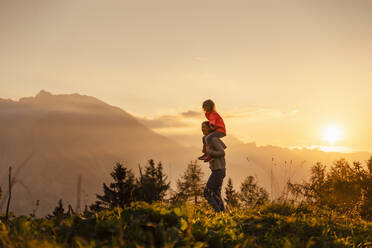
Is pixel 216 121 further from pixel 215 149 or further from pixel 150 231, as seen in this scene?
pixel 150 231

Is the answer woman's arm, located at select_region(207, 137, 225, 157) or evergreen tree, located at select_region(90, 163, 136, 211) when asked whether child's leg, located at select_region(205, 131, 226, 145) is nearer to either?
woman's arm, located at select_region(207, 137, 225, 157)

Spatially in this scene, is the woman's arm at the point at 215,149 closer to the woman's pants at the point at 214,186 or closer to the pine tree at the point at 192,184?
the woman's pants at the point at 214,186

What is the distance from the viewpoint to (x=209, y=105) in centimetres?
815

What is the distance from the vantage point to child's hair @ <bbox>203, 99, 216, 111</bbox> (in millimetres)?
8133

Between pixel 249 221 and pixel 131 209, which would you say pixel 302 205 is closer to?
pixel 249 221

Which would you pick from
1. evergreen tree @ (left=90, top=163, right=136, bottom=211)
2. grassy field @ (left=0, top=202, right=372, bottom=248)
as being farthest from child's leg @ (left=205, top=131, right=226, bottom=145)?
grassy field @ (left=0, top=202, right=372, bottom=248)

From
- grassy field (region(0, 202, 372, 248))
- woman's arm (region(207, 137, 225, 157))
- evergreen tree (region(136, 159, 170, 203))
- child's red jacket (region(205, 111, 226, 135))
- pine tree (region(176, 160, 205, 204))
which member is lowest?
pine tree (region(176, 160, 205, 204))

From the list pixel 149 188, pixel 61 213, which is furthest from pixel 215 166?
pixel 61 213

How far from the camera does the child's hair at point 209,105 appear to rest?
813 cm

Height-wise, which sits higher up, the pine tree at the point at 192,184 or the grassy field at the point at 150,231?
the grassy field at the point at 150,231

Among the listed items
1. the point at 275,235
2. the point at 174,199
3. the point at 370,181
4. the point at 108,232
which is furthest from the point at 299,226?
the point at 370,181

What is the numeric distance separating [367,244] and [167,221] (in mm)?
3494

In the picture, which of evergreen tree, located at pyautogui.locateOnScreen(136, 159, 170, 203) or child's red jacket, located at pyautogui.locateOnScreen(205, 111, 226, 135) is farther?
child's red jacket, located at pyautogui.locateOnScreen(205, 111, 226, 135)

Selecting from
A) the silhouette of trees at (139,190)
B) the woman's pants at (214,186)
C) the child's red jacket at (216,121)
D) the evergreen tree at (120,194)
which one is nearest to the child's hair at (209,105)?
the child's red jacket at (216,121)
